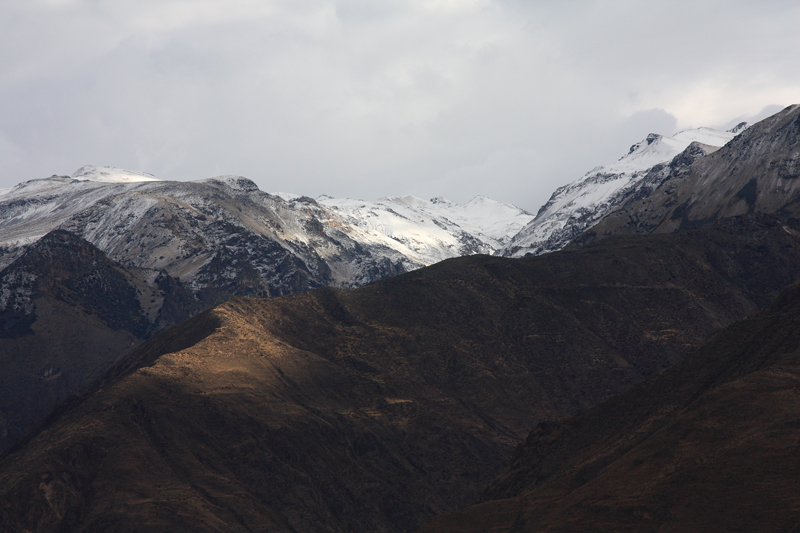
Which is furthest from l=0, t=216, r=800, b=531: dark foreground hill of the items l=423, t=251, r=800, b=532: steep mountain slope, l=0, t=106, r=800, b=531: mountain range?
l=423, t=251, r=800, b=532: steep mountain slope

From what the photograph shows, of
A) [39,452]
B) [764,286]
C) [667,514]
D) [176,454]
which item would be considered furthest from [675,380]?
[764,286]

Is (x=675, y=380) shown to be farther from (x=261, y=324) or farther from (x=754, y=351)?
(x=261, y=324)

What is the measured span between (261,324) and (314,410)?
34744 mm

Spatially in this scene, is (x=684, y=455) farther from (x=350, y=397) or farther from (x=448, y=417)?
(x=350, y=397)

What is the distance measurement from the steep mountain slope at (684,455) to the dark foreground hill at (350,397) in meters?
33.6

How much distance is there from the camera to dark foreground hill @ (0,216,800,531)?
113 meters

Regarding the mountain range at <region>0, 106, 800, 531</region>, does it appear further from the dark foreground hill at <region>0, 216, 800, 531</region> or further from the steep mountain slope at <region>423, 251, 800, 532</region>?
the dark foreground hill at <region>0, 216, 800, 531</region>

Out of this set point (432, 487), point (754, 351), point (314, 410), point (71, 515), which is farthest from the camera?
point (314, 410)

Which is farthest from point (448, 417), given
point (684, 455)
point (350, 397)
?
point (684, 455)

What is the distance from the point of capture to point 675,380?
3969 inches

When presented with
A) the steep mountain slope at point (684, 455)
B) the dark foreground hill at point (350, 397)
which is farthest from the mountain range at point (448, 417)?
the dark foreground hill at point (350, 397)

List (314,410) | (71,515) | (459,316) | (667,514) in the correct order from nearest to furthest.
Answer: (667,514) < (71,515) < (314,410) < (459,316)

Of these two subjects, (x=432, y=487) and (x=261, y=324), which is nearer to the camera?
(x=432, y=487)

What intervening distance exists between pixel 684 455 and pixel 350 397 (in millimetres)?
88568
